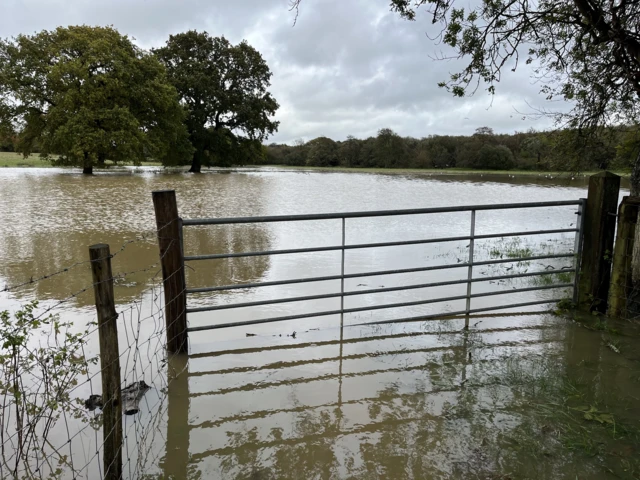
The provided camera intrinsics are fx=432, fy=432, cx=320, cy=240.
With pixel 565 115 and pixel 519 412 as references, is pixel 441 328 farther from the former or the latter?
pixel 565 115

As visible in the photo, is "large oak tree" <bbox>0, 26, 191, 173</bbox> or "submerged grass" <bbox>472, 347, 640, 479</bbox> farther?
"large oak tree" <bbox>0, 26, 191, 173</bbox>

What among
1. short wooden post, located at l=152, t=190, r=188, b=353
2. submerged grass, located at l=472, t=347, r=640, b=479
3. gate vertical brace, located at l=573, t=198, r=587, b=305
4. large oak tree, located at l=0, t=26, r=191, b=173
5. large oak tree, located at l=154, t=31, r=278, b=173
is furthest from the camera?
large oak tree, located at l=154, t=31, r=278, b=173

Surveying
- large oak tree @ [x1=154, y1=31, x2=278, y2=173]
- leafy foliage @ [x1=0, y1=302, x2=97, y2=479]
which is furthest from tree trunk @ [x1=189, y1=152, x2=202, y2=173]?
leafy foliage @ [x1=0, y1=302, x2=97, y2=479]

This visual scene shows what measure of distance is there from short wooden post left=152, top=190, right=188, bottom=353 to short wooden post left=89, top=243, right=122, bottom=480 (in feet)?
5.00

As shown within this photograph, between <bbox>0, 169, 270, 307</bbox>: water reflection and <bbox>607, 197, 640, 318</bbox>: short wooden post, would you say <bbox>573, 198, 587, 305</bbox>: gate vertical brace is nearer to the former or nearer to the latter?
<bbox>607, 197, 640, 318</bbox>: short wooden post

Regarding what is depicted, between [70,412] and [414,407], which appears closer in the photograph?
[70,412]

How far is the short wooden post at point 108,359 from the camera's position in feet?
7.04

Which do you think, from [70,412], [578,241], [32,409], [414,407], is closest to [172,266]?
[70,412]

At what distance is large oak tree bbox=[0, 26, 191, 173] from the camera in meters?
27.1

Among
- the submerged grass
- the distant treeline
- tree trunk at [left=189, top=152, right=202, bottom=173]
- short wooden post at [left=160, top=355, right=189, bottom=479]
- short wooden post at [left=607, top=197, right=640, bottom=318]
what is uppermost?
the distant treeline

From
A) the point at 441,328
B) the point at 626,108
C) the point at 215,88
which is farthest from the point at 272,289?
the point at 215,88

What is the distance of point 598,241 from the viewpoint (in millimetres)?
4965

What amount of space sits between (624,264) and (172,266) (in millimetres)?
4848

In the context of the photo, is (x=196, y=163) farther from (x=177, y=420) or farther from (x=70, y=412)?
(x=177, y=420)
